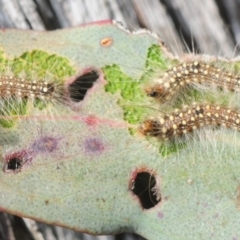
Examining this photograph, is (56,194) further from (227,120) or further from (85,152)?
(227,120)

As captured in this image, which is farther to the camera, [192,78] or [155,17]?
[155,17]

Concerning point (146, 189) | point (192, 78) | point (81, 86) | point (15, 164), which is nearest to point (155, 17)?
point (192, 78)

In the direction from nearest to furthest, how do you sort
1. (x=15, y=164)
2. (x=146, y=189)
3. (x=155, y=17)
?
(x=15, y=164) < (x=146, y=189) < (x=155, y=17)

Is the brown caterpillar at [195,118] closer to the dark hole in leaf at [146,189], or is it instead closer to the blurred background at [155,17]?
the dark hole in leaf at [146,189]

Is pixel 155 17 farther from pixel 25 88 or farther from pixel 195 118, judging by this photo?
pixel 25 88

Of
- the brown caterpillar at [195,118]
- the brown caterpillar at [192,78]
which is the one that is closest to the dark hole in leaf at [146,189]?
the brown caterpillar at [195,118]

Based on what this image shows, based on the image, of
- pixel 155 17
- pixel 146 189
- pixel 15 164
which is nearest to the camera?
pixel 15 164

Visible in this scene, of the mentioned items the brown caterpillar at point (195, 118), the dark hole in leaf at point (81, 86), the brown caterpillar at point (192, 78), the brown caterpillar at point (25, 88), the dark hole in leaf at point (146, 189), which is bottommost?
the dark hole in leaf at point (146, 189)
